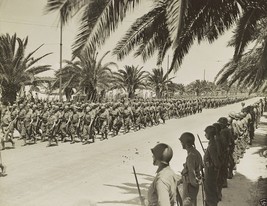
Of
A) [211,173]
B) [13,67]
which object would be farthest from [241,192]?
[13,67]

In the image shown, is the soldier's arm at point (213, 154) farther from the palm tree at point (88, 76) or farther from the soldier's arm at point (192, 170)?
the palm tree at point (88, 76)

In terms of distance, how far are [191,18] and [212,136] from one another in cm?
196

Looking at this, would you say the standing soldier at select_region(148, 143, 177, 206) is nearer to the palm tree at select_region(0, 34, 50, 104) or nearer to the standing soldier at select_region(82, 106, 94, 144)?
the standing soldier at select_region(82, 106, 94, 144)

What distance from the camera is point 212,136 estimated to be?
6.43m

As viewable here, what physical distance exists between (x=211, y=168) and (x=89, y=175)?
348 cm

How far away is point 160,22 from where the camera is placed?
23.3 ft

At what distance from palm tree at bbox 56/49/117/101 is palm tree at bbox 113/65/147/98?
539 cm

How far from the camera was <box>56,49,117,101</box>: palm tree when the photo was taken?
25.0 meters

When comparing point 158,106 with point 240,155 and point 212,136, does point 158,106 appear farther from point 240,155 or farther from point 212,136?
point 212,136

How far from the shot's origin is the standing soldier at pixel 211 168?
21.1 feet

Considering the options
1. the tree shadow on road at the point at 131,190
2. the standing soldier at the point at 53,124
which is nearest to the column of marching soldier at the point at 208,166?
the tree shadow on road at the point at 131,190

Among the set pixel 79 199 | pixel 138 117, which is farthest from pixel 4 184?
pixel 138 117

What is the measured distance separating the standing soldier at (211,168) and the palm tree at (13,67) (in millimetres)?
12944

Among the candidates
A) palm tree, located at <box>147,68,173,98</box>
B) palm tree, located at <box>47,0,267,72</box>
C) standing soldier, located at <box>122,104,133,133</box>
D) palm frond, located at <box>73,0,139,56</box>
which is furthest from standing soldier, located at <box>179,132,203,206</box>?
palm tree, located at <box>147,68,173,98</box>
